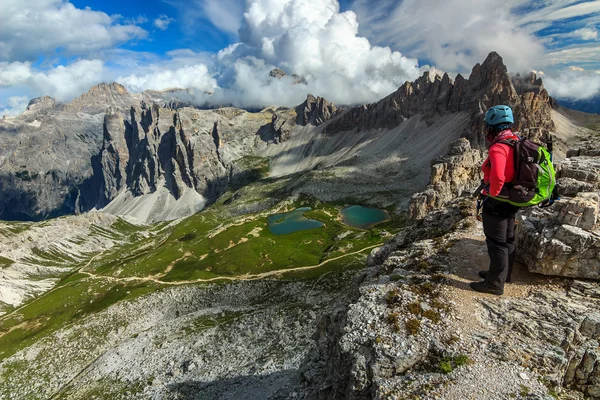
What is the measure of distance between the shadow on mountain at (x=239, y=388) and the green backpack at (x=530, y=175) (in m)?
26.7

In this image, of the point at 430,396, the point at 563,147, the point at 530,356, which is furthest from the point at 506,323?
the point at 563,147

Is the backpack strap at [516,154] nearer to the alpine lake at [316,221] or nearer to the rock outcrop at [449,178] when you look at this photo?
the rock outcrop at [449,178]

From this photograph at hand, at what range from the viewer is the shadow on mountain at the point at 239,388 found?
1314 inches

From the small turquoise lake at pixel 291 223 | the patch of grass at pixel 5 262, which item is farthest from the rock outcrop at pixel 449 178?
the patch of grass at pixel 5 262

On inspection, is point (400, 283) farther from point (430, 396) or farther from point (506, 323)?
point (430, 396)

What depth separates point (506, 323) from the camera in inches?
529

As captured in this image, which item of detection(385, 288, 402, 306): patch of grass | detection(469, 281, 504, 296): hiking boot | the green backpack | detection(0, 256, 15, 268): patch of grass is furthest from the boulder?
detection(0, 256, 15, 268): patch of grass

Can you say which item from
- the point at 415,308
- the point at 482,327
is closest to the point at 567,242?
the point at 482,327

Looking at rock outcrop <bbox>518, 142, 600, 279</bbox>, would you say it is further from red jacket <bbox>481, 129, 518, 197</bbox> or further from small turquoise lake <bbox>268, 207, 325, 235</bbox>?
small turquoise lake <bbox>268, 207, 325, 235</bbox>

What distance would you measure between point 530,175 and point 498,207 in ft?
6.21

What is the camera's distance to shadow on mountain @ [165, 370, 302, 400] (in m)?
33.4

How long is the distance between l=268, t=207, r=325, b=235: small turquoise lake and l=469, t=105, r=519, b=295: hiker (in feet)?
463

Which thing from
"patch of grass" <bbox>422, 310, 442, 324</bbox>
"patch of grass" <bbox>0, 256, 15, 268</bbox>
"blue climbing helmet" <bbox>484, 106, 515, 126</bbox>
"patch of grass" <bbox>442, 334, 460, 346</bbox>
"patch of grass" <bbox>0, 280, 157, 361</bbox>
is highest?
"blue climbing helmet" <bbox>484, 106, 515, 126</bbox>

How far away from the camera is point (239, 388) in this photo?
38.4 m
